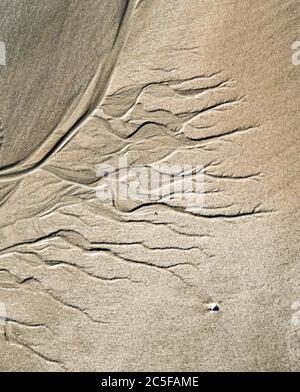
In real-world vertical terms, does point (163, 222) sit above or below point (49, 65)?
below

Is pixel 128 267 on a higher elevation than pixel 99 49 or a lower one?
lower

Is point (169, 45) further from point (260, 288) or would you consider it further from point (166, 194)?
point (260, 288)

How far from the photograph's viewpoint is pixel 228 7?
2.68 metres

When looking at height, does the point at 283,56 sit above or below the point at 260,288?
above

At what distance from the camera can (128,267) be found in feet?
8.84

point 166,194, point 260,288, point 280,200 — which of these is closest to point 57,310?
point 166,194

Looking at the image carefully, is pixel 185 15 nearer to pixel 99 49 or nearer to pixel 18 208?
pixel 99 49

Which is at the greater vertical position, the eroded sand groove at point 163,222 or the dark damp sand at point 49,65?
the dark damp sand at point 49,65

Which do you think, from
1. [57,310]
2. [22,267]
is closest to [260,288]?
[57,310]

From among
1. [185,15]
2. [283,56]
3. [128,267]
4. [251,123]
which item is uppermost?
[185,15]

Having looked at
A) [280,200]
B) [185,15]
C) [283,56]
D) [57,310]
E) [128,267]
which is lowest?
[57,310]

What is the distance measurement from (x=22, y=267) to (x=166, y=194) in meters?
0.98

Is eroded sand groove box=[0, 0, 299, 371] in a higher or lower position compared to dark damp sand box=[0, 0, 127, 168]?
lower

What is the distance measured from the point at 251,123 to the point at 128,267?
1138 mm
